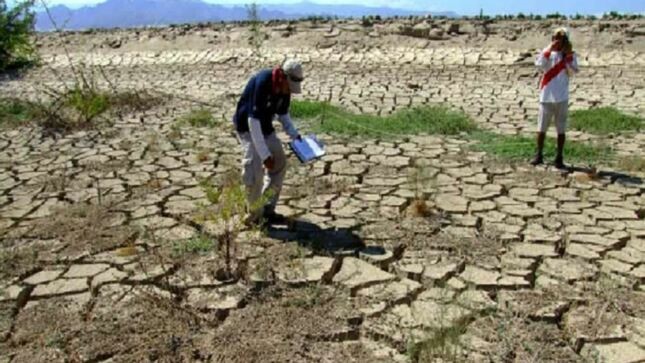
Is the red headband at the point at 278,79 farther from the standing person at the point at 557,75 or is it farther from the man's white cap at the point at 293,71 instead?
the standing person at the point at 557,75

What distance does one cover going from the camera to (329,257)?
421 centimetres

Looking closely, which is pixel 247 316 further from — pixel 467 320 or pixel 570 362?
pixel 570 362

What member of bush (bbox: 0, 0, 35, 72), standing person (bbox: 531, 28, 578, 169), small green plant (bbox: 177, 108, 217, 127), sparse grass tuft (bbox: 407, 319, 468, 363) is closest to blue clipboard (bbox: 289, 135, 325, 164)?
sparse grass tuft (bbox: 407, 319, 468, 363)

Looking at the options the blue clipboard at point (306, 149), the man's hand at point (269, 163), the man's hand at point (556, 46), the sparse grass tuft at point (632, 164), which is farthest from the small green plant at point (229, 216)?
the sparse grass tuft at point (632, 164)

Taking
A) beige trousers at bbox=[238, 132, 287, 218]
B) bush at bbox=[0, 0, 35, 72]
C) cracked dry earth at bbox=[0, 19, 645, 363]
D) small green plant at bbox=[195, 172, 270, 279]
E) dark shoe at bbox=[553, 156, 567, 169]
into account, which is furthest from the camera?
bush at bbox=[0, 0, 35, 72]

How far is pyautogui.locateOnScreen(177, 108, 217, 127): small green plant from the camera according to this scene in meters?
8.02

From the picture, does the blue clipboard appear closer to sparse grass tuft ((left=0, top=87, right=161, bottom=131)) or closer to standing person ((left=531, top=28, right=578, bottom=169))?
standing person ((left=531, top=28, right=578, bottom=169))

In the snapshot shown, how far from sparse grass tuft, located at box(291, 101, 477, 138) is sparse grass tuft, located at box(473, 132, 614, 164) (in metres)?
0.60

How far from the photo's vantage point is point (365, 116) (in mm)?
8281

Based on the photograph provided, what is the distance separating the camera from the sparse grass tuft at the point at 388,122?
24.6ft

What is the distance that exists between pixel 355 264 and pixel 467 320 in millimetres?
915

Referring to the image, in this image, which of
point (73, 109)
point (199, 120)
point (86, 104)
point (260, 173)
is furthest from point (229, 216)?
point (73, 109)

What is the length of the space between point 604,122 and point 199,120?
15.9ft

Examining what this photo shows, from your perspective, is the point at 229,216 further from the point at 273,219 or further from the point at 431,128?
the point at 431,128
